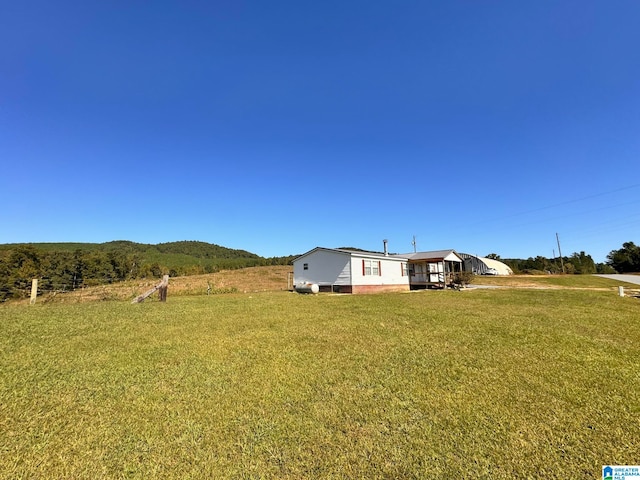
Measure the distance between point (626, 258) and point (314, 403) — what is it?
252 ft

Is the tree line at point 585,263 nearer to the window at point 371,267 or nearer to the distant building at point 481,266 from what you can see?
the distant building at point 481,266

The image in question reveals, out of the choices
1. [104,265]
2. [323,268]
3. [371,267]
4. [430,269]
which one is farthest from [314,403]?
[104,265]

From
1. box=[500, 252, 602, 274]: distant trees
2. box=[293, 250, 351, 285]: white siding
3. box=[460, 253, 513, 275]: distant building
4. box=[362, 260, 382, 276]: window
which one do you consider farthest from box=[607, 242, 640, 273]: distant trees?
box=[293, 250, 351, 285]: white siding

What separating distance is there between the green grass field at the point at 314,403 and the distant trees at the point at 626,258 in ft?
217

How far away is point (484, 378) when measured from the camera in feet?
16.2

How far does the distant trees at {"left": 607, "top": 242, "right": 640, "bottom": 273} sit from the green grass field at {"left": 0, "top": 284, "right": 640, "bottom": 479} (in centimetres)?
6614

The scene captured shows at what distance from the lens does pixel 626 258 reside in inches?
2160

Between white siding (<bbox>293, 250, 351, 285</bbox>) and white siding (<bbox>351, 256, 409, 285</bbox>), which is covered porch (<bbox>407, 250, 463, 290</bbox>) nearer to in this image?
white siding (<bbox>351, 256, 409, 285</bbox>)

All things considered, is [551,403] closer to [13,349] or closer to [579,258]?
[13,349]

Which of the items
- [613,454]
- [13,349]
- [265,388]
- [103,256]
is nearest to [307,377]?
[265,388]

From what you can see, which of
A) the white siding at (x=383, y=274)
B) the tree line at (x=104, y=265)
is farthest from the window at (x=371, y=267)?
the tree line at (x=104, y=265)

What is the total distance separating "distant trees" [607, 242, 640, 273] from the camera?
2068 inches

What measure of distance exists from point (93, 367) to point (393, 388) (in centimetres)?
518

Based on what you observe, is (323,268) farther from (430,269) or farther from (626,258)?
(626,258)
